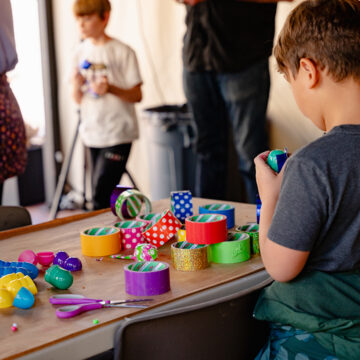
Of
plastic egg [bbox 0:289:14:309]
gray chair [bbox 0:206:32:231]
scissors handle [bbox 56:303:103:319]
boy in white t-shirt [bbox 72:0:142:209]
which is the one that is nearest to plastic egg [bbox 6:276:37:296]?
plastic egg [bbox 0:289:14:309]

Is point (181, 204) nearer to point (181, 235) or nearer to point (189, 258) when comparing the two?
point (181, 235)

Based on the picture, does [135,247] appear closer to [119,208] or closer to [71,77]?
[119,208]

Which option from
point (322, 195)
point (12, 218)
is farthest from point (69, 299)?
point (12, 218)

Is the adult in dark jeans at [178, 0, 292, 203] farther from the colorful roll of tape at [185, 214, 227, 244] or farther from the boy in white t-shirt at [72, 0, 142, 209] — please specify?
the colorful roll of tape at [185, 214, 227, 244]

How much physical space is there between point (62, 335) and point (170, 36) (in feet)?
10.9

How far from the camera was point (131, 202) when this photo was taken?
1.67 meters

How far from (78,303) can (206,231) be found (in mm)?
353

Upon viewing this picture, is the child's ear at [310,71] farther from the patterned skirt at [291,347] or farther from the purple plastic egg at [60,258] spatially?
the purple plastic egg at [60,258]

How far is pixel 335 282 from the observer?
105 cm

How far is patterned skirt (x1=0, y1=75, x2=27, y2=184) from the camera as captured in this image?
2211 millimetres

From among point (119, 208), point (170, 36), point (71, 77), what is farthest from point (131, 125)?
point (119, 208)

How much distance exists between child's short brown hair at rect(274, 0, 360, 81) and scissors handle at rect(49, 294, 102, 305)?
0.58 meters

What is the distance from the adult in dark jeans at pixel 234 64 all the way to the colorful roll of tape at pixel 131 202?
60.0 inches

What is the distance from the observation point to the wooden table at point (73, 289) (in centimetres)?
92
